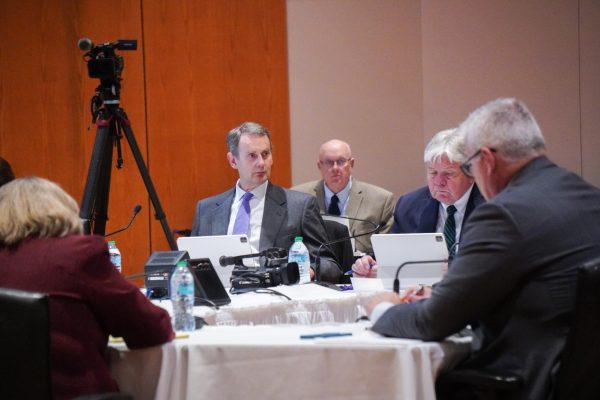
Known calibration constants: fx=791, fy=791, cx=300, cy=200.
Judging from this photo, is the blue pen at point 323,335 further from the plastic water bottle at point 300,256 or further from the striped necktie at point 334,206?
the striped necktie at point 334,206

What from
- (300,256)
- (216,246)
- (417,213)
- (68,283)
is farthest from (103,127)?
(68,283)

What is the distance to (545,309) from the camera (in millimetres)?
2092

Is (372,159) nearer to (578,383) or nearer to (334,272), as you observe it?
(334,272)

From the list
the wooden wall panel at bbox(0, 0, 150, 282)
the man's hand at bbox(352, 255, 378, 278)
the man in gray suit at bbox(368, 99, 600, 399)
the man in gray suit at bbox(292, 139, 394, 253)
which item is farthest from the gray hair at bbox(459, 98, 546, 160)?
the wooden wall panel at bbox(0, 0, 150, 282)

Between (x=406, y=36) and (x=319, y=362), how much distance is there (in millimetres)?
4319

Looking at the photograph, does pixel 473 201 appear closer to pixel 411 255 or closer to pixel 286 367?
pixel 411 255

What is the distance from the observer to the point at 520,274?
82.3 inches

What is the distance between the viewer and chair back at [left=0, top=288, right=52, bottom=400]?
1.94 meters

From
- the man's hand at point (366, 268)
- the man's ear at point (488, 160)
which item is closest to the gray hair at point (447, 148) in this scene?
the man's hand at point (366, 268)

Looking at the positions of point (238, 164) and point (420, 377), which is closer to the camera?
point (420, 377)

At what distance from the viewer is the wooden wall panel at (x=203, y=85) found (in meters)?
5.76

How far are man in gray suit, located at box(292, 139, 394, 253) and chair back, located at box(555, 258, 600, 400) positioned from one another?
128 inches

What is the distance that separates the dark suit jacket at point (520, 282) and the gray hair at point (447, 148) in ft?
4.76

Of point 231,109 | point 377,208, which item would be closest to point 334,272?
point 377,208
